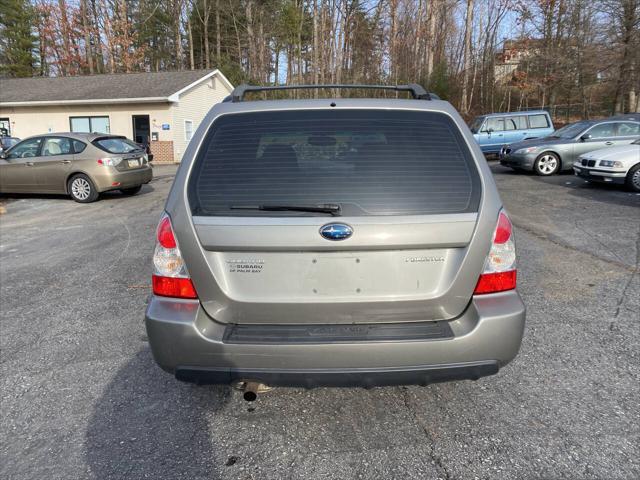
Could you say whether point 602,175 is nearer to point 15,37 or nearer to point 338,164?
point 338,164

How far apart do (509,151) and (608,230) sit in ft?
29.4

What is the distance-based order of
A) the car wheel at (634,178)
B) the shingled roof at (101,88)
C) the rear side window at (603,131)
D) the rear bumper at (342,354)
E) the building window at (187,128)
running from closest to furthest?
1. the rear bumper at (342,354)
2. the car wheel at (634,178)
3. the rear side window at (603,131)
4. the shingled roof at (101,88)
5. the building window at (187,128)

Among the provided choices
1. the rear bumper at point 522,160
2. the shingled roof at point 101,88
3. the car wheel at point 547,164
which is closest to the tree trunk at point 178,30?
the shingled roof at point 101,88

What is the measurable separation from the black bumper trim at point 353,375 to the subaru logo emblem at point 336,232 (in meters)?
0.64

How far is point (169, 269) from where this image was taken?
2369 millimetres

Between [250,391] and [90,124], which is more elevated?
[90,124]

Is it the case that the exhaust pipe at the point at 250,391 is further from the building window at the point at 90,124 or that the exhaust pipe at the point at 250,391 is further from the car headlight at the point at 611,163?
the building window at the point at 90,124

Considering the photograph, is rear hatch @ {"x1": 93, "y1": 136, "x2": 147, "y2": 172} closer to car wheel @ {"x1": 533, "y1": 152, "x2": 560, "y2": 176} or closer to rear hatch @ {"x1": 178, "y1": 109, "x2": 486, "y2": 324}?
rear hatch @ {"x1": 178, "y1": 109, "x2": 486, "y2": 324}

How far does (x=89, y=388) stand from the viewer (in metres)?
3.11

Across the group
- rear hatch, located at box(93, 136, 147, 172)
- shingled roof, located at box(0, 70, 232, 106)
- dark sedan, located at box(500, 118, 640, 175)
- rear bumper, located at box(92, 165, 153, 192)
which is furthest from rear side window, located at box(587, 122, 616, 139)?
shingled roof, located at box(0, 70, 232, 106)

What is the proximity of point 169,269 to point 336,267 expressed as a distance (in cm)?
87

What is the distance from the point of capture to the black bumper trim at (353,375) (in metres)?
2.20

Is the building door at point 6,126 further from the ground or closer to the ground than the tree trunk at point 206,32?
closer to the ground

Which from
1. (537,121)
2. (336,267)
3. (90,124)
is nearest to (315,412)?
(336,267)
